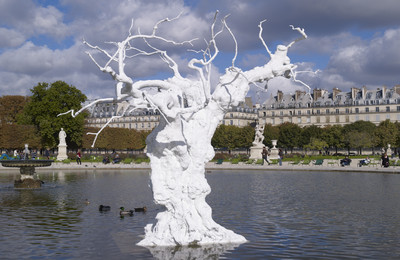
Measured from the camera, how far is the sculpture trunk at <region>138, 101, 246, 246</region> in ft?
33.8

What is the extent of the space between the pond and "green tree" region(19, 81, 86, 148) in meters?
39.5

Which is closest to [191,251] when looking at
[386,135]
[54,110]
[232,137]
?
[54,110]

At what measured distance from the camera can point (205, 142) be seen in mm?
11000

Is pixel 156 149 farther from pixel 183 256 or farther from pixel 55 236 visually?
pixel 55 236

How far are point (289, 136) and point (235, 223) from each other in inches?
3425

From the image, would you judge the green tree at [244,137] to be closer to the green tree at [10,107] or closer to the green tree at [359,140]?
the green tree at [359,140]

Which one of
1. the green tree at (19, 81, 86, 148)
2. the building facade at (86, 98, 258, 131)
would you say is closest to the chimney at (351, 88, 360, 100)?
the building facade at (86, 98, 258, 131)

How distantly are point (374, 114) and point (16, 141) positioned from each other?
236 feet

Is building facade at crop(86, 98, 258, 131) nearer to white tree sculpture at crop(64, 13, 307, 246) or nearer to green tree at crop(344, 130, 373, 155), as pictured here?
green tree at crop(344, 130, 373, 155)

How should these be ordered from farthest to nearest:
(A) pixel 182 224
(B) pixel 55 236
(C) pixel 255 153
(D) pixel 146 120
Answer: (D) pixel 146 120, (C) pixel 255 153, (B) pixel 55 236, (A) pixel 182 224

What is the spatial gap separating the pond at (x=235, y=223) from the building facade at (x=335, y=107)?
88202 mm

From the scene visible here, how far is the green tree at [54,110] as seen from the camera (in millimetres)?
60406

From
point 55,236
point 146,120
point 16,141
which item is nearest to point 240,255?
point 55,236

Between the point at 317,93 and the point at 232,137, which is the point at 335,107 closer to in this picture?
the point at 317,93
